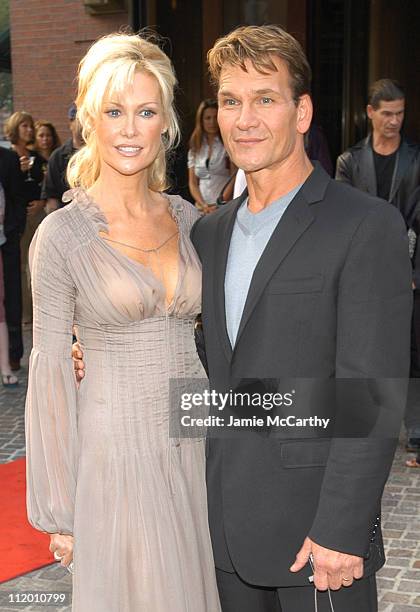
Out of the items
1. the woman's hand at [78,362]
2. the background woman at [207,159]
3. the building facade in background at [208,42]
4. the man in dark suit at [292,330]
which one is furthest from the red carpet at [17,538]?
the building facade in background at [208,42]

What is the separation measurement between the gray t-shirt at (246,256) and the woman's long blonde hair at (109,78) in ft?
1.66

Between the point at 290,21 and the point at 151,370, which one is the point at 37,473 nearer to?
the point at 151,370

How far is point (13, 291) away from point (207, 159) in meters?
2.80

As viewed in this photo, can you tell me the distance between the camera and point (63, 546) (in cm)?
297

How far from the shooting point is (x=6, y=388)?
27.8 ft

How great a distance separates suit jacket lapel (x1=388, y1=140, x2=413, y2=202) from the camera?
21.7ft

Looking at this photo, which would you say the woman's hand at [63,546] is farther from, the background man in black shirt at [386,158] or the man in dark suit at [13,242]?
the man in dark suit at [13,242]

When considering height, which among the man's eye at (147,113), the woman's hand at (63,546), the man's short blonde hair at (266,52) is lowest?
the woman's hand at (63,546)

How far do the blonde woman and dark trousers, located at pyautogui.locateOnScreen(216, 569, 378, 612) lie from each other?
16 cm

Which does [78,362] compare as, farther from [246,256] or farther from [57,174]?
[57,174]

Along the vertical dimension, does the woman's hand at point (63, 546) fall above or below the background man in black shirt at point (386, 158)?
below

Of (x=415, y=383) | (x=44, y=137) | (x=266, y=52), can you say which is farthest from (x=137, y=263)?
(x=44, y=137)

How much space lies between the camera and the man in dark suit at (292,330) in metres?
2.48

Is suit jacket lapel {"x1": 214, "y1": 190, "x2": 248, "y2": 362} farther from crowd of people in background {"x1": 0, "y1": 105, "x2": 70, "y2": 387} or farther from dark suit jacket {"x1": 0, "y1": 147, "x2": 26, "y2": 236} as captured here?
dark suit jacket {"x1": 0, "y1": 147, "x2": 26, "y2": 236}
